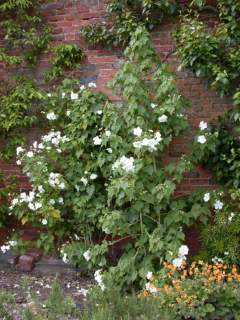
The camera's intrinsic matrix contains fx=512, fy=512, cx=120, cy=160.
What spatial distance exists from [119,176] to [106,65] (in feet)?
5.08

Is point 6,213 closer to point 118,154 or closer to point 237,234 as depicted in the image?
point 118,154

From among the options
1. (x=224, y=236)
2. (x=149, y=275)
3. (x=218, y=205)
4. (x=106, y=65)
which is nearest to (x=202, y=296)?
(x=149, y=275)

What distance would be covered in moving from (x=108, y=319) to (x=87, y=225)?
2.38m

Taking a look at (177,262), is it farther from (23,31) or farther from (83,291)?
(23,31)

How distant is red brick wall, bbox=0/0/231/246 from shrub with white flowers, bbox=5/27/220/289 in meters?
0.32

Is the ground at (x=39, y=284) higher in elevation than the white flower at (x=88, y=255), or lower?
lower

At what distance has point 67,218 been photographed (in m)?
5.72

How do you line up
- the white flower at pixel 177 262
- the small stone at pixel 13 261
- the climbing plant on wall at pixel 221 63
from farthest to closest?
1. the small stone at pixel 13 261
2. the climbing plant on wall at pixel 221 63
3. the white flower at pixel 177 262

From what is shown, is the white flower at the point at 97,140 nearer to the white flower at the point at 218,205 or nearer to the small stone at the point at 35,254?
the white flower at the point at 218,205

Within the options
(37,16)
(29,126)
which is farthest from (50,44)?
(29,126)

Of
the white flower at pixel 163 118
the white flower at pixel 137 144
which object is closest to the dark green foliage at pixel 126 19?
the white flower at pixel 163 118

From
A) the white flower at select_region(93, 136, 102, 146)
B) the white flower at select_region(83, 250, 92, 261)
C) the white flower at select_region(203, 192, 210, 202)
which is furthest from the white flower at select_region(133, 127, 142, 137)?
the white flower at select_region(83, 250, 92, 261)

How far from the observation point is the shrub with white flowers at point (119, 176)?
4.82 m

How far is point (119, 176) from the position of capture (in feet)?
16.3
